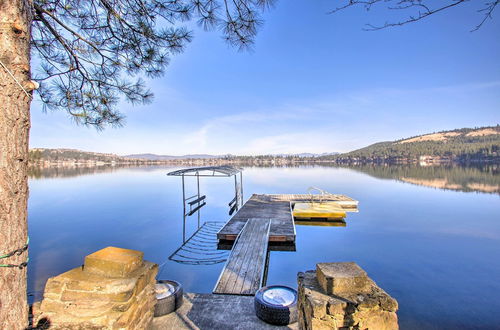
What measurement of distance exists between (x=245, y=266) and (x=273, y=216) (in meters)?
9.07

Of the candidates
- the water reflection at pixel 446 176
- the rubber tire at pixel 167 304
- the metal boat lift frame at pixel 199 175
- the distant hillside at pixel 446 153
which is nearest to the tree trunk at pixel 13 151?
the rubber tire at pixel 167 304

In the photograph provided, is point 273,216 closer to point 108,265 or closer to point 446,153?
point 108,265

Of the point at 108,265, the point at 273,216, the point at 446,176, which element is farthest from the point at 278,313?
the point at 446,176

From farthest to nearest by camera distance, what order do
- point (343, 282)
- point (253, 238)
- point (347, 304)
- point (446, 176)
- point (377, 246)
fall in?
point (446, 176) → point (377, 246) → point (253, 238) → point (343, 282) → point (347, 304)

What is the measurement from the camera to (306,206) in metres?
19.9

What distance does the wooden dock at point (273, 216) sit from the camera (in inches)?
493

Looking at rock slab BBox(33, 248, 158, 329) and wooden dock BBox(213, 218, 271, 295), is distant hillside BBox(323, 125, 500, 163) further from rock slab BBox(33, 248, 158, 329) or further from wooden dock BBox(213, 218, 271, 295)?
rock slab BBox(33, 248, 158, 329)

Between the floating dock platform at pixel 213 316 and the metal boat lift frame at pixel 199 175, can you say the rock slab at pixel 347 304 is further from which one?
the metal boat lift frame at pixel 199 175

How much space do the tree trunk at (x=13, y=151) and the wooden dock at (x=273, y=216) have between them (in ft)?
34.4

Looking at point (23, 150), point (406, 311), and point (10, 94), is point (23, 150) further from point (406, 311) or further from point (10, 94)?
point (406, 311)

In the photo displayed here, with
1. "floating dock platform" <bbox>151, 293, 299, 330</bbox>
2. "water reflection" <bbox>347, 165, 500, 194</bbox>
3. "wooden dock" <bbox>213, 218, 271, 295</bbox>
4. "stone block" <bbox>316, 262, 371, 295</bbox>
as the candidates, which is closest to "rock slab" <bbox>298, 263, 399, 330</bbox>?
"stone block" <bbox>316, 262, 371, 295</bbox>

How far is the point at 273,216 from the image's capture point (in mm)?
16609

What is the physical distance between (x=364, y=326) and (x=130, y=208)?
28485 millimetres

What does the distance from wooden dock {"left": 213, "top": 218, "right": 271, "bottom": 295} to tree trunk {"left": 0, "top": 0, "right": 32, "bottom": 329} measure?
4.43 m
